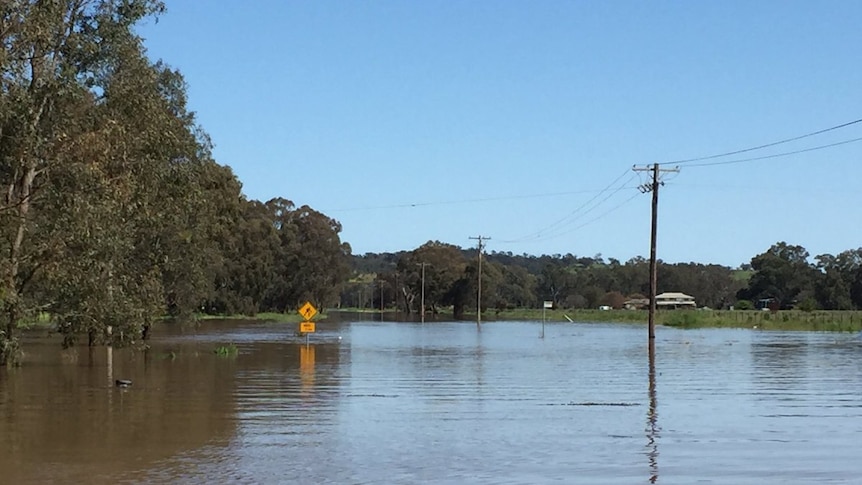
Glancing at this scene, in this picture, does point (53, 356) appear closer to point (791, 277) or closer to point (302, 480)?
point (302, 480)

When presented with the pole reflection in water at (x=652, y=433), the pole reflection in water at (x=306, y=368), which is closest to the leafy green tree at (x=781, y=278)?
the pole reflection in water at (x=306, y=368)

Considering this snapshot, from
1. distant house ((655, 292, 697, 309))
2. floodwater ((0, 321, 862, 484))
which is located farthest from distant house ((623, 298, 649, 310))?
floodwater ((0, 321, 862, 484))

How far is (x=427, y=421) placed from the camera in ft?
66.3

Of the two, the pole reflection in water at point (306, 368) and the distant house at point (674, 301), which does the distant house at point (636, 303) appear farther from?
the pole reflection in water at point (306, 368)

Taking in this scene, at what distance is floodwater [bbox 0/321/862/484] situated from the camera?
14.7 meters

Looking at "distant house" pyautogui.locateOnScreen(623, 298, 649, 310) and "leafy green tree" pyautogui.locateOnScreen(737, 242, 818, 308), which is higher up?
"leafy green tree" pyautogui.locateOnScreen(737, 242, 818, 308)

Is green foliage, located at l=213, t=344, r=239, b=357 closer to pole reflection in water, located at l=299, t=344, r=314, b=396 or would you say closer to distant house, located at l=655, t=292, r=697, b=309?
pole reflection in water, located at l=299, t=344, r=314, b=396

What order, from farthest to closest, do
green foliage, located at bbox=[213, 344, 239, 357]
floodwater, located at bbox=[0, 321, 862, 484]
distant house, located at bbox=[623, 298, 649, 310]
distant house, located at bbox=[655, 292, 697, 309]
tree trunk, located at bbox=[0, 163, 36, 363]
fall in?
1. distant house, located at bbox=[655, 292, 697, 309]
2. distant house, located at bbox=[623, 298, 649, 310]
3. green foliage, located at bbox=[213, 344, 239, 357]
4. tree trunk, located at bbox=[0, 163, 36, 363]
5. floodwater, located at bbox=[0, 321, 862, 484]

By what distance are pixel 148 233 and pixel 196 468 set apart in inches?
1086

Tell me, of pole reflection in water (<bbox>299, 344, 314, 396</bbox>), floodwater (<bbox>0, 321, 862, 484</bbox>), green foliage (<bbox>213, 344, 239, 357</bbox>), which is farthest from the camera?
green foliage (<bbox>213, 344, 239, 357</bbox>)

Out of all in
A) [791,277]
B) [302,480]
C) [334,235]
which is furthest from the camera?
[791,277]

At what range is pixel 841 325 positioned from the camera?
7825 centimetres

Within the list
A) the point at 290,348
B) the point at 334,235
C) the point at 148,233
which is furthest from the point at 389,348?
the point at 334,235

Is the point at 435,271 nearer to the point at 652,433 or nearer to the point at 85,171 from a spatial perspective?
the point at 85,171
